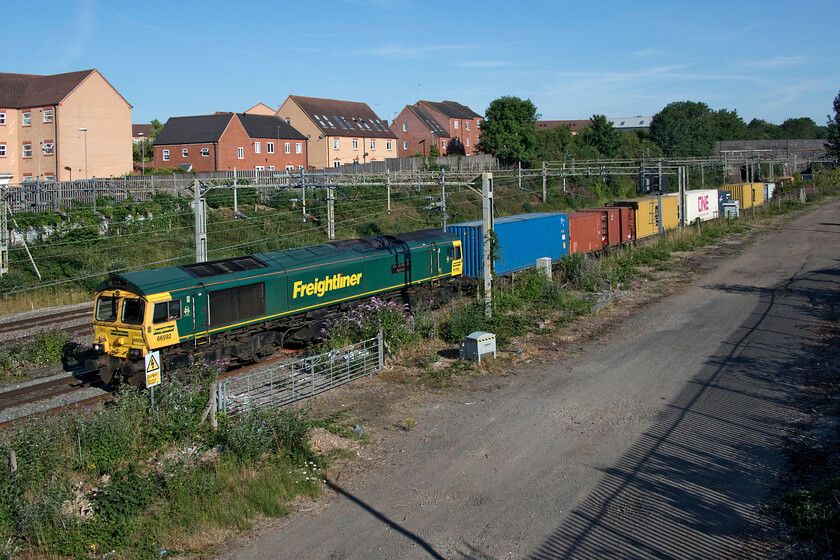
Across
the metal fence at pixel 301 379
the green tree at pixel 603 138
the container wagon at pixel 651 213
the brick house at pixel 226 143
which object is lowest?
the metal fence at pixel 301 379

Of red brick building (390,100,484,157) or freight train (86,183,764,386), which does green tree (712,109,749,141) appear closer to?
red brick building (390,100,484,157)

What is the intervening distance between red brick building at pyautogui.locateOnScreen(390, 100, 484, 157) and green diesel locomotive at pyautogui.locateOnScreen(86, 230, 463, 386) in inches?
2345

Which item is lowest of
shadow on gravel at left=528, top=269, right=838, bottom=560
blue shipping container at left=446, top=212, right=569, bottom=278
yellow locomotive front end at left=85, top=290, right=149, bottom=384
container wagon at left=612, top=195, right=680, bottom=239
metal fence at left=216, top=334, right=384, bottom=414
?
shadow on gravel at left=528, top=269, right=838, bottom=560

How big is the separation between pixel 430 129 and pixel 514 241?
5594cm

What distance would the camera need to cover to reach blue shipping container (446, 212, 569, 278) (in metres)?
27.2

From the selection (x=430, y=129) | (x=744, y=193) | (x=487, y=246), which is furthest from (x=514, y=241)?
(x=430, y=129)

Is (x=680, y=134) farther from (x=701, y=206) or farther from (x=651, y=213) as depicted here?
(x=651, y=213)

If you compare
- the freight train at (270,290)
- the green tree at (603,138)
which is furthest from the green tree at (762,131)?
the freight train at (270,290)

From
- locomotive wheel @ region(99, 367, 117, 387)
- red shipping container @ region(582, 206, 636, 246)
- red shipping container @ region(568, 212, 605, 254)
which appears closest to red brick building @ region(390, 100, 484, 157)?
red shipping container @ region(582, 206, 636, 246)

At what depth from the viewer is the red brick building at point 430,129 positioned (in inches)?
3226

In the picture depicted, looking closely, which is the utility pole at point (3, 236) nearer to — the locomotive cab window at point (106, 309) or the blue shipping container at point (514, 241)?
the locomotive cab window at point (106, 309)

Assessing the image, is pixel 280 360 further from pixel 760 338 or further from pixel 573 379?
pixel 760 338

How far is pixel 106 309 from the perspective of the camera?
643 inches

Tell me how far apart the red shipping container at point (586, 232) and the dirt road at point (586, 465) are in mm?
12010
